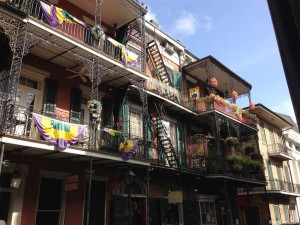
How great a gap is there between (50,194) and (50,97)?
11.6 ft

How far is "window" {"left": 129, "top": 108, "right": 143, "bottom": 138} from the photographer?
15.1 meters

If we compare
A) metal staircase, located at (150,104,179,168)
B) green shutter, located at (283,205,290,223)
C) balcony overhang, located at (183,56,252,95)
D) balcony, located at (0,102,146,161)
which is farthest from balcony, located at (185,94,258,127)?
green shutter, located at (283,205,290,223)

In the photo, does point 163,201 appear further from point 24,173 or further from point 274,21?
point 274,21

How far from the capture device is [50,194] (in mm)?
10914

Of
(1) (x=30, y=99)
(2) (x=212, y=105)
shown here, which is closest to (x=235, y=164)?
(2) (x=212, y=105)

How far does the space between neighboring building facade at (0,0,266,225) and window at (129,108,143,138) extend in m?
0.08

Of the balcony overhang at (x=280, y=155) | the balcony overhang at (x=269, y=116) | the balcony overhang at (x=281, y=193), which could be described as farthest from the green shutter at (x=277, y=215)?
the balcony overhang at (x=269, y=116)

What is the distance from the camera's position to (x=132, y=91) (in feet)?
49.2

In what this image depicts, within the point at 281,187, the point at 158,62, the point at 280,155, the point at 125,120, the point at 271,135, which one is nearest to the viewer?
the point at 125,120

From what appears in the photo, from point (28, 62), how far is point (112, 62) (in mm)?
3135

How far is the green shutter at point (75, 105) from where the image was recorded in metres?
12.3

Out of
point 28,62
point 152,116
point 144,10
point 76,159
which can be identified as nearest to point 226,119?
point 152,116

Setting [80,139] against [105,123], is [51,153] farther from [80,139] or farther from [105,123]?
[105,123]

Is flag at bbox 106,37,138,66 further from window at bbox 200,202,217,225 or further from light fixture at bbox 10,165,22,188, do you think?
window at bbox 200,202,217,225
